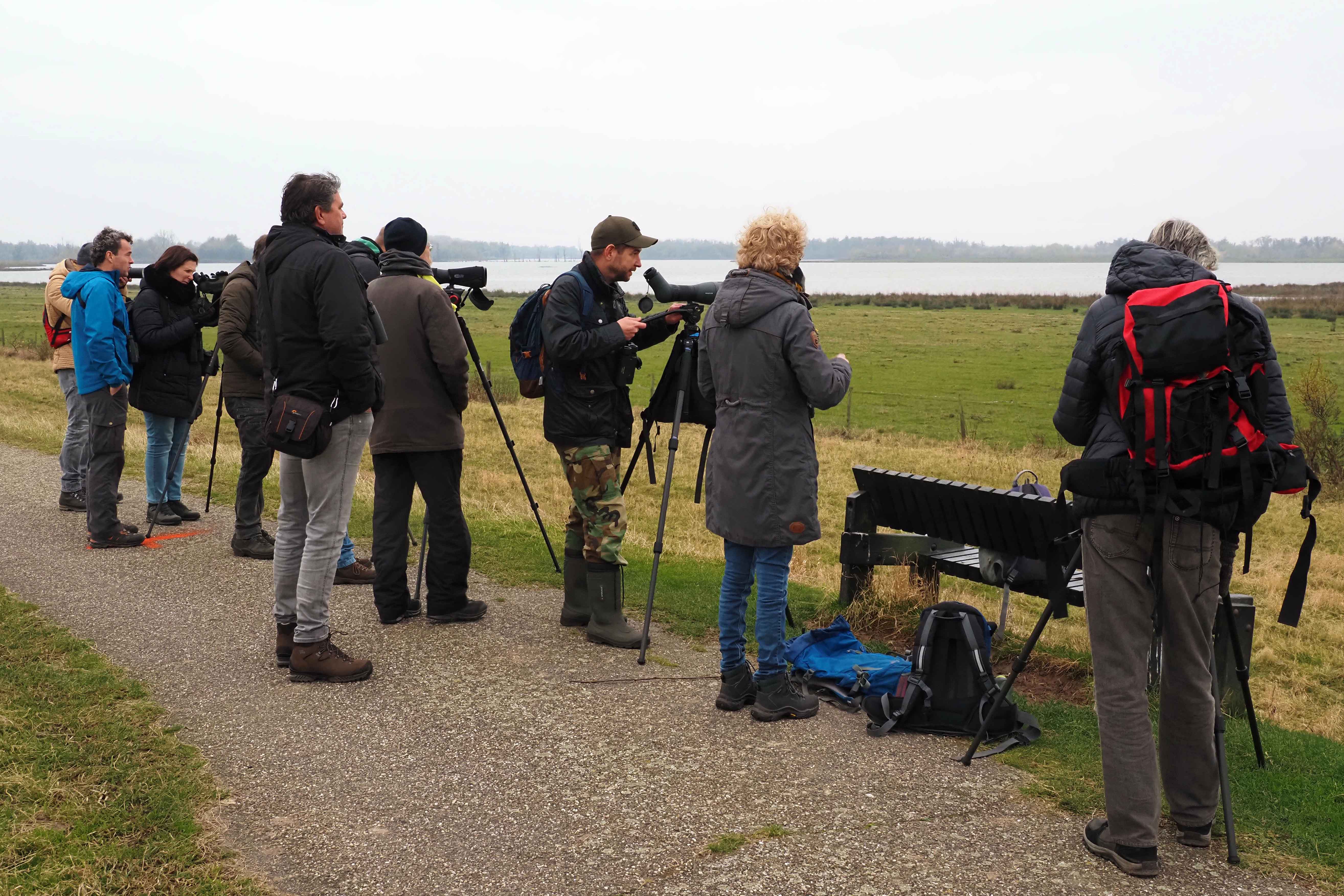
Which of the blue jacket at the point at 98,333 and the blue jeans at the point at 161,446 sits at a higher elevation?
the blue jacket at the point at 98,333

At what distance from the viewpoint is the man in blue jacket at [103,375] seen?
7.92 meters

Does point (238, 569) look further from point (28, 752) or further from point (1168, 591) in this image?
point (1168, 591)

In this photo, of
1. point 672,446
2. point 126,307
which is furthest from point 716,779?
point 126,307

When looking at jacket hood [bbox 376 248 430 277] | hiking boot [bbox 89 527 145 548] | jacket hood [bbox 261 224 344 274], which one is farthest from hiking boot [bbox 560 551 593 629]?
hiking boot [bbox 89 527 145 548]

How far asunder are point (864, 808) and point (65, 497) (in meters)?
8.04

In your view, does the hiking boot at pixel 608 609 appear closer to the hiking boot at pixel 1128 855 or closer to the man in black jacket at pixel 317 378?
the man in black jacket at pixel 317 378

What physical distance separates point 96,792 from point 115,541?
4.42 metres

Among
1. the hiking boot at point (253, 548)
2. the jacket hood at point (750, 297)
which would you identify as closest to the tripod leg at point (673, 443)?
the jacket hood at point (750, 297)

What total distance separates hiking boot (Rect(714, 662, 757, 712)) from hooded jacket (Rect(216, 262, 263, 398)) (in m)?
4.36

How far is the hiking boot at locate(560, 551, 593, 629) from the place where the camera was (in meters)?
6.26

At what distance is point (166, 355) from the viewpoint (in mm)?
8500

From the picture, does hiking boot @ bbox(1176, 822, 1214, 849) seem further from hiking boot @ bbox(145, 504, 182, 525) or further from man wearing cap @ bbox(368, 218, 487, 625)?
hiking boot @ bbox(145, 504, 182, 525)

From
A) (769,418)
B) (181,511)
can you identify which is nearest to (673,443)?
(769,418)

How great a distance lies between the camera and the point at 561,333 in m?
5.61
